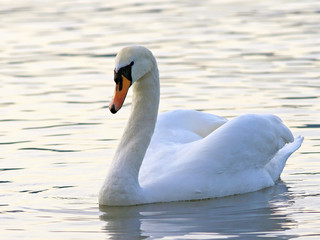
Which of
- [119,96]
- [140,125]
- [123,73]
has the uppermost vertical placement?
[123,73]

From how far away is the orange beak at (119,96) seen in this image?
951cm

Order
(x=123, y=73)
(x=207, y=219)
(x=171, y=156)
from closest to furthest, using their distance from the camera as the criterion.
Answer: (x=207, y=219) → (x=123, y=73) → (x=171, y=156)

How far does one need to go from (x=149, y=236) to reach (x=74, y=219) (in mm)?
916

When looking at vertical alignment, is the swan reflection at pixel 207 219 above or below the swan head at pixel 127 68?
below

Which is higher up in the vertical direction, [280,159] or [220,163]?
[220,163]

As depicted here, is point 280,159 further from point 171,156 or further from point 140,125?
point 140,125

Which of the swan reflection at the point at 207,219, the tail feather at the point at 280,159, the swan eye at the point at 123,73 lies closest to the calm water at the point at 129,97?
the swan reflection at the point at 207,219

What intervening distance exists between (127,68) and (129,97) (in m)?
6.13

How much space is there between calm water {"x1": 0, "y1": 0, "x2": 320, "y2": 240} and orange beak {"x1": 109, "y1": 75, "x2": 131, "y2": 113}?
992 mm

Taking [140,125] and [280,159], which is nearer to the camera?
[140,125]

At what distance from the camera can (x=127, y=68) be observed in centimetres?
976

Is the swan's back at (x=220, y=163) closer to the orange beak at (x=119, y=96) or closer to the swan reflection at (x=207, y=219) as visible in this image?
the swan reflection at (x=207, y=219)

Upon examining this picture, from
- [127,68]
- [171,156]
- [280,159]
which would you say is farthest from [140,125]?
[280,159]

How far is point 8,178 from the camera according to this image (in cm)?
1116
